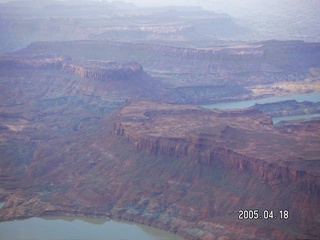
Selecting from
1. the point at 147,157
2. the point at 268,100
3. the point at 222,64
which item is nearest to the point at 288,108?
the point at 268,100

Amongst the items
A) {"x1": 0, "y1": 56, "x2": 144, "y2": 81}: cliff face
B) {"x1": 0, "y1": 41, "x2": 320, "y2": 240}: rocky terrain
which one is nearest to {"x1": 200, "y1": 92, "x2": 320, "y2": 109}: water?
{"x1": 0, "y1": 41, "x2": 320, "y2": 240}: rocky terrain

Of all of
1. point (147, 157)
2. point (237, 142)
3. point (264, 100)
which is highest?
point (237, 142)

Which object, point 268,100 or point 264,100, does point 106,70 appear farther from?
point 268,100

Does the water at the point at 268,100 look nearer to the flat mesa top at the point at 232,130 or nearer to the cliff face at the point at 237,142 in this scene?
the flat mesa top at the point at 232,130

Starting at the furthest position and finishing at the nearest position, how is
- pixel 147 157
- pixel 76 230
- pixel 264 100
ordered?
1. pixel 264 100
2. pixel 147 157
3. pixel 76 230

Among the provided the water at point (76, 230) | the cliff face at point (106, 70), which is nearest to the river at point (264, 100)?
the cliff face at point (106, 70)

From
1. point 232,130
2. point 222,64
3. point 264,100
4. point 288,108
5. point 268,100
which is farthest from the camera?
point 222,64
